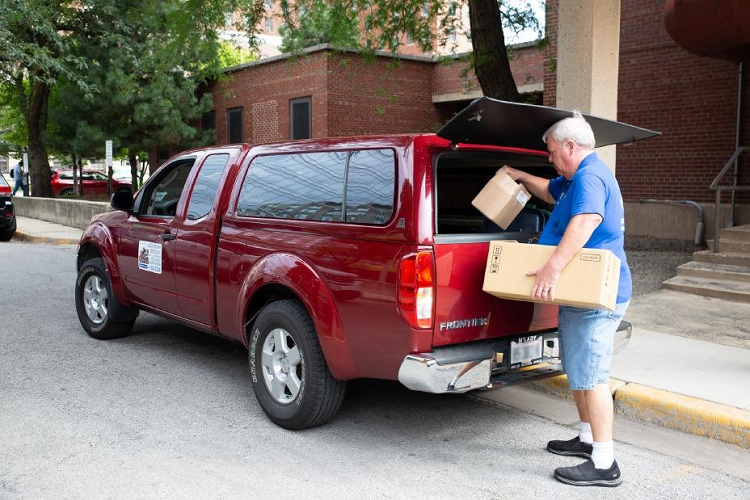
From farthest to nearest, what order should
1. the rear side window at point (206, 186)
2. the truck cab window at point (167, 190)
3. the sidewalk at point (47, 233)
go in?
the sidewalk at point (47, 233) → the truck cab window at point (167, 190) → the rear side window at point (206, 186)

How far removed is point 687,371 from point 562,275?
95.6 inches

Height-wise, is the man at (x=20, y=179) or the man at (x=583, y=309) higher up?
the man at (x=20, y=179)

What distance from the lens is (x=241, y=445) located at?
4.28 metres

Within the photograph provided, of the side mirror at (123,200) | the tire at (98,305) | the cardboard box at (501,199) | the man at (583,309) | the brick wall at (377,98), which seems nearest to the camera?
the man at (583,309)

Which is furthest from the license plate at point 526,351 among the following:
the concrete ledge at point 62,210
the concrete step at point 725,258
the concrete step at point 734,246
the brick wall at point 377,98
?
the brick wall at point 377,98

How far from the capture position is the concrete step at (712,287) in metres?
8.33

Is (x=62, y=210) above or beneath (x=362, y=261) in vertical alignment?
beneath

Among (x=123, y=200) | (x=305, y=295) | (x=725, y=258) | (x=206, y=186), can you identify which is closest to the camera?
(x=305, y=295)

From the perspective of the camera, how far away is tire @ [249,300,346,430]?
14.2 ft

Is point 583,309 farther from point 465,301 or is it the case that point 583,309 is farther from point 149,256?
point 149,256

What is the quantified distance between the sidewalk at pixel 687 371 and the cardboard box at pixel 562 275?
1540mm

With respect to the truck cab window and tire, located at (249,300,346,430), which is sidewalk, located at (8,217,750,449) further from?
the truck cab window

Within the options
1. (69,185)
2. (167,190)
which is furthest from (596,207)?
(69,185)

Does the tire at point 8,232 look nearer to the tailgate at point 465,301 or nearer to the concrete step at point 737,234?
the concrete step at point 737,234
